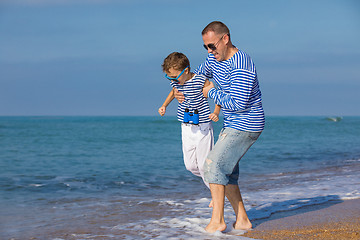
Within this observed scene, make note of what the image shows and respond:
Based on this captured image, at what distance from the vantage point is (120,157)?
14734 mm

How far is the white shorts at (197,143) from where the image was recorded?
4.75m

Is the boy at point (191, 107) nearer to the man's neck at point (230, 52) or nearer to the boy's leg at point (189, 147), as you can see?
the boy's leg at point (189, 147)

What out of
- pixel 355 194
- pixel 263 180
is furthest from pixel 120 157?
pixel 355 194

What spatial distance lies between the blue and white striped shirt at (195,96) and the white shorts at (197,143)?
0.11 m

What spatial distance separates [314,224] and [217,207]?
50.0 inches

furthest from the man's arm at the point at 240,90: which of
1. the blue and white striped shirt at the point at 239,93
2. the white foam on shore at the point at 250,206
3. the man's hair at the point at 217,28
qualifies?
the white foam on shore at the point at 250,206

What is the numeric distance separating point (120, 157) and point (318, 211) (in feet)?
33.4

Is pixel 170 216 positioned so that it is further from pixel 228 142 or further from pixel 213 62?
pixel 213 62

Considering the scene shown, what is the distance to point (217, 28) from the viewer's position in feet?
13.0

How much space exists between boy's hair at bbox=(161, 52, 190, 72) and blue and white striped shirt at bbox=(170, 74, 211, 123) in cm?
21

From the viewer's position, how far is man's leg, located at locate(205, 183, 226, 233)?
4.09m

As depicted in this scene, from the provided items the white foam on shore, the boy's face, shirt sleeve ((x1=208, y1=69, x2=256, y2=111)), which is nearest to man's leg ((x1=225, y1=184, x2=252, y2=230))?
the white foam on shore

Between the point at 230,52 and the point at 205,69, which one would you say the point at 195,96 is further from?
the point at 230,52

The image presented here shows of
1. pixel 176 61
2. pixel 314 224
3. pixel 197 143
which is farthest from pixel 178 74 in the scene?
pixel 314 224
